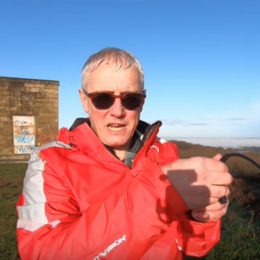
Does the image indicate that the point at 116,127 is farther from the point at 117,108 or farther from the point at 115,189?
the point at 115,189

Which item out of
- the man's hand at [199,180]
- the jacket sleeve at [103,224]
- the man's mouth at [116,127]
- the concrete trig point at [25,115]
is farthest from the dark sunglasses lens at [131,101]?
the concrete trig point at [25,115]

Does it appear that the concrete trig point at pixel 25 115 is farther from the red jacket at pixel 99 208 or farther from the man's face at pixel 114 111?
the red jacket at pixel 99 208

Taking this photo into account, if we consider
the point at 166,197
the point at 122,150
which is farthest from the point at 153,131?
the point at 166,197

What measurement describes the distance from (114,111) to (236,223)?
4348 millimetres

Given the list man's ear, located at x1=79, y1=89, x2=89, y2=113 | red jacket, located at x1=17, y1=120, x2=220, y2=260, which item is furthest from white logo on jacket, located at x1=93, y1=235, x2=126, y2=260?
man's ear, located at x1=79, y1=89, x2=89, y2=113

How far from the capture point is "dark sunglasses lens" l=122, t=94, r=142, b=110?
2.20m

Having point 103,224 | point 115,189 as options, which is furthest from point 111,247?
point 115,189

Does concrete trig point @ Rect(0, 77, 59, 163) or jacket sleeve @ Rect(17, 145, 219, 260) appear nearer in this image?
jacket sleeve @ Rect(17, 145, 219, 260)

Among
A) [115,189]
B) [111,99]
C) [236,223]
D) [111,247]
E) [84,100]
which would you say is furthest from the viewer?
[236,223]

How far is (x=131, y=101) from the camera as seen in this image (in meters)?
2.23

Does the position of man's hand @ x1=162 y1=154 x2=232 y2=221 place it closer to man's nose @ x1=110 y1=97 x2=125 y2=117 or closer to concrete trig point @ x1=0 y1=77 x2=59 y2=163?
man's nose @ x1=110 y1=97 x2=125 y2=117

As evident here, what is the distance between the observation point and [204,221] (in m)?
1.72

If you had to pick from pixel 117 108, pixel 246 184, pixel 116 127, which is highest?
pixel 117 108

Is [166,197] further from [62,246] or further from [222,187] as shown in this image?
[62,246]
